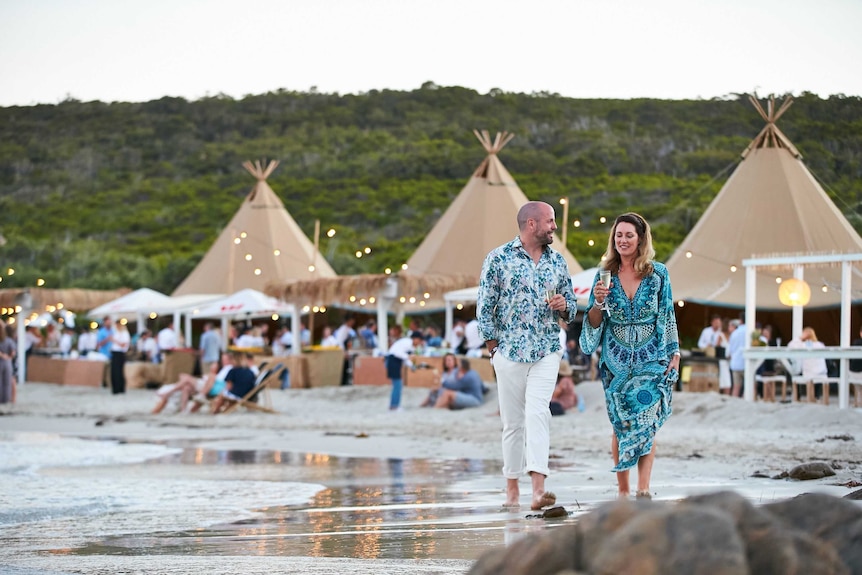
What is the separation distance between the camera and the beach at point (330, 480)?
15.1 feet

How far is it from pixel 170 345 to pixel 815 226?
1247cm

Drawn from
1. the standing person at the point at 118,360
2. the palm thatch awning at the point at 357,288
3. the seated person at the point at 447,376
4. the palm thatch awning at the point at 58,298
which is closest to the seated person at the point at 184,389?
the seated person at the point at 447,376

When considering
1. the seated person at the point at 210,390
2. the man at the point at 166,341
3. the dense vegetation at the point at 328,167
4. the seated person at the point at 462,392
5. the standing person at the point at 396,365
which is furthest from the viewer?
the dense vegetation at the point at 328,167

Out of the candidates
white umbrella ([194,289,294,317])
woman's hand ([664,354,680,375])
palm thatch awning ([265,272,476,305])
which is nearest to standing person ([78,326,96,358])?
white umbrella ([194,289,294,317])

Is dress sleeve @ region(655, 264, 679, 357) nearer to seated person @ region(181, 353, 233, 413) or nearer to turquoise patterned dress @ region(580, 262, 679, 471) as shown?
turquoise patterned dress @ region(580, 262, 679, 471)

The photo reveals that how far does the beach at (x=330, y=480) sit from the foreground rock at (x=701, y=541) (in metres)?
1.49

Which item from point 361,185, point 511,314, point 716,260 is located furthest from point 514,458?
point 361,185

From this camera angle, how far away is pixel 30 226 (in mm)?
64188

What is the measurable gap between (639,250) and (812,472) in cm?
167

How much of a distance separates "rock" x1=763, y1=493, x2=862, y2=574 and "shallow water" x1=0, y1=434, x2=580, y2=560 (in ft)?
5.37

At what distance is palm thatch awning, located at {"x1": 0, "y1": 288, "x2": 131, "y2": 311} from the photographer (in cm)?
2752

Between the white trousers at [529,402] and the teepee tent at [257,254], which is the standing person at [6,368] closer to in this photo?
the teepee tent at [257,254]

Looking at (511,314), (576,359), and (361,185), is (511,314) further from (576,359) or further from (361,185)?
(361,185)

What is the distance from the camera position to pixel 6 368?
18828 mm
